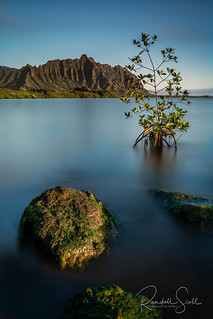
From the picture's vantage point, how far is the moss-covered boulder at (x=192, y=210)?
5625 mm

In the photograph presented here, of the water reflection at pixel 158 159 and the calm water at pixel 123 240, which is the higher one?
the water reflection at pixel 158 159

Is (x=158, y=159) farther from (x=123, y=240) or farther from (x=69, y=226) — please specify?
(x=69, y=226)

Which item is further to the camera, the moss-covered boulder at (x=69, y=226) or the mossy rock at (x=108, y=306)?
A: the moss-covered boulder at (x=69, y=226)

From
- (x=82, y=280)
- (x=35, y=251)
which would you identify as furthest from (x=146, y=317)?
(x=35, y=251)

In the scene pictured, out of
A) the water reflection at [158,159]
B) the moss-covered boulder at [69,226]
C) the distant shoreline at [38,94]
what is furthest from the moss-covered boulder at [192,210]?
the distant shoreline at [38,94]

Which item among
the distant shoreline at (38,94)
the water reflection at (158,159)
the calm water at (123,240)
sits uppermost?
the distant shoreline at (38,94)

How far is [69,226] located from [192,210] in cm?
294

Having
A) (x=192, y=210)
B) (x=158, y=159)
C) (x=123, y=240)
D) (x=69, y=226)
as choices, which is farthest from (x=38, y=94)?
(x=69, y=226)

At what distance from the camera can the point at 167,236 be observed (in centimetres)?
557

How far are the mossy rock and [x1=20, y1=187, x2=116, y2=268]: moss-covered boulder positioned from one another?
3.25 ft

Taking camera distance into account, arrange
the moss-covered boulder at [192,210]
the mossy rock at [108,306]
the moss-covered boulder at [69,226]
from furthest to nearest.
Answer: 1. the moss-covered boulder at [192,210]
2. the moss-covered boulder at [69,226]
3. the mossy rock at [108,306]

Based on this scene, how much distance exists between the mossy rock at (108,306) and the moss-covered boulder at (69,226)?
991 mm

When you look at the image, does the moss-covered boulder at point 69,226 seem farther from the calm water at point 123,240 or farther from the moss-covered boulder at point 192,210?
the moss-covered boulder at point 192,210

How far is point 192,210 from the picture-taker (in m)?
5.83
